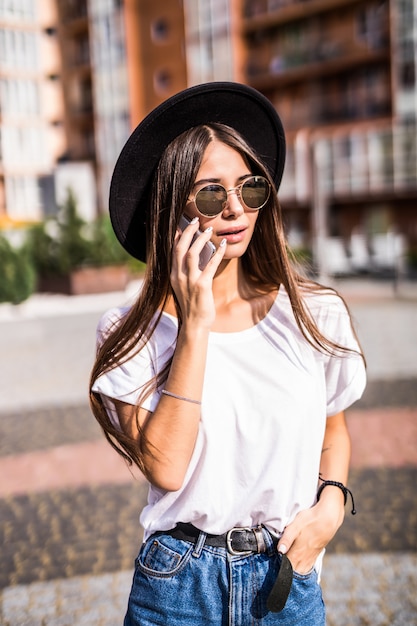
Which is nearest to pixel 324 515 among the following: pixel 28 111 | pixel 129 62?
pixel 129 62

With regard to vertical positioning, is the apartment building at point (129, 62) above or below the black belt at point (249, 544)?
above

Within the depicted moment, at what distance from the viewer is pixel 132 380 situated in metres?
1.54

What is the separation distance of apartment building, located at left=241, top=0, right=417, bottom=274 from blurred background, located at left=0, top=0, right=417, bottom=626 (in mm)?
105

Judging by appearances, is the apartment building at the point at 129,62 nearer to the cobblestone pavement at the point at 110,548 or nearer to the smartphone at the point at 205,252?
the cobblestone pavement at the point at 110,548

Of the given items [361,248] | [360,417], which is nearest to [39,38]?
[361,248]

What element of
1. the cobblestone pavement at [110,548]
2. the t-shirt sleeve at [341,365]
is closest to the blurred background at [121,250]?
the cobblestone pavement at [110,548]

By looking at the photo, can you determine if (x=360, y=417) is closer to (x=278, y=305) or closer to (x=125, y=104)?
(x=278, y=305)

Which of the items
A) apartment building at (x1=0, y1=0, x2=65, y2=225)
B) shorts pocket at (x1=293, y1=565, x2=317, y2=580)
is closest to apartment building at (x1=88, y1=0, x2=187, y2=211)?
apartment building at (x1=0, y1=0, x2=65, y2=225)

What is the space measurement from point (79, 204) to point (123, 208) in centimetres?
2174

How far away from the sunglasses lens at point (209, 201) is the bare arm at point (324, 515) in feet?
1.95

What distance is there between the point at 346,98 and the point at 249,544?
134 feet

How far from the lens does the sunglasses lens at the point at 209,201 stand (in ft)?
5.09

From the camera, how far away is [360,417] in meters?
6.41

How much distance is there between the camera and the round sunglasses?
61.1 inches
